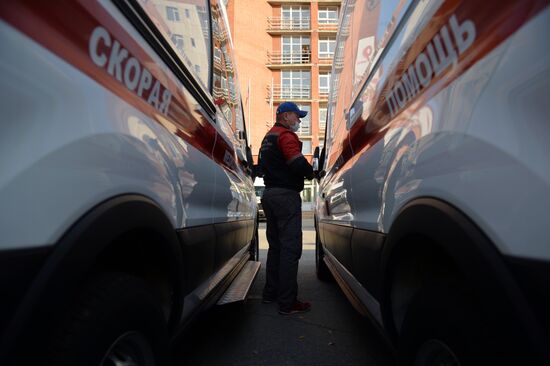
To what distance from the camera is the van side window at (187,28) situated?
1.65 m

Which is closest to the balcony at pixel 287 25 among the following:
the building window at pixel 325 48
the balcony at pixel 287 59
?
the building window at pixel 325 48

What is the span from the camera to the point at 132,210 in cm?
128

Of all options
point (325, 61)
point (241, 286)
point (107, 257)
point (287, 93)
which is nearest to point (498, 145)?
point (107, 257)

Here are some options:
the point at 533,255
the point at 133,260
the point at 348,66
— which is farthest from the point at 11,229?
the point at 348,66

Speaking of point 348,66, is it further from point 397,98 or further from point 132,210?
point 132,210

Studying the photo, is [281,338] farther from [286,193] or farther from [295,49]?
[295,49]

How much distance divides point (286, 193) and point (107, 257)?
2.33m

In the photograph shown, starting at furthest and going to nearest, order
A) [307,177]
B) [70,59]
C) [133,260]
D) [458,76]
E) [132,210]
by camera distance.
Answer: [307,177], [133,260], [132,210], [458,76], [70,59]

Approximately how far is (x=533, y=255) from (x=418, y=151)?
0.61 m

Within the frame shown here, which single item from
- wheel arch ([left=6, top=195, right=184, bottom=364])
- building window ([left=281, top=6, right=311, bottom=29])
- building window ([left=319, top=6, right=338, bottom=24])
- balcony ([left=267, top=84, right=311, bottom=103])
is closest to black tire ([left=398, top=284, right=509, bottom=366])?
wheel arch ([left=6, top=195, right=184, bottom=364])

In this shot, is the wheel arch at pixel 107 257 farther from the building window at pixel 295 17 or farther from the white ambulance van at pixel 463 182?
the building window at pixel 295 17

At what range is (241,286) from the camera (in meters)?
3.16

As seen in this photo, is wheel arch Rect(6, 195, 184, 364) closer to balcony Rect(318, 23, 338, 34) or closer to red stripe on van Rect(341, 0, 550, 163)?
red stripe on van Rect(341, 0, 550, 163)

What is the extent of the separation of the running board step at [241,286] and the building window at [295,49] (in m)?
33.3
